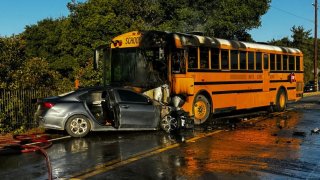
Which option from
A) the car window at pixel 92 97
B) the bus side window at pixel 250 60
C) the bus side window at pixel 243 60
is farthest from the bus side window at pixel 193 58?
the bus side window at pixel 250 60

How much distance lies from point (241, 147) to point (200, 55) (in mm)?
5201

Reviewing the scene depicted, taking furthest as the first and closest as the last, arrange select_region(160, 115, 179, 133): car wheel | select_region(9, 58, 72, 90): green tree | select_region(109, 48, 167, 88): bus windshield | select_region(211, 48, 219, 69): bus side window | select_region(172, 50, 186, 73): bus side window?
select_region(9, 58, 72, 90): green tree → select_region(211, 48, 219, 69): bus side window → select_region(172, 50, 186, 73): bus side window → select_region(109, 48, 167, 88): bus windshield → select_region(160, 115, 179, 133): car wheel

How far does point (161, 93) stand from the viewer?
13922 mm

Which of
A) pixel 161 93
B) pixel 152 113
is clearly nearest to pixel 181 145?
pixel 152 113

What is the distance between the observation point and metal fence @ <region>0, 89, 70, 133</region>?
13.9 m

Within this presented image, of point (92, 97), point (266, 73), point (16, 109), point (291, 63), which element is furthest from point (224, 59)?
point (16, 109)

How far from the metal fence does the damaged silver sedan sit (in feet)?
5.74

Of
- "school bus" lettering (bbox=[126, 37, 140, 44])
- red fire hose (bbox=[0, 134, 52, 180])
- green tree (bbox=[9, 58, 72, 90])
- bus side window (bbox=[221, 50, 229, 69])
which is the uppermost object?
"school bus" lettering (bbox=[126, 37, 140, 44])

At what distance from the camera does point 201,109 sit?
15508 mm

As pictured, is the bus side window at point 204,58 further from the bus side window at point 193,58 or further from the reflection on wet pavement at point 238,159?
the reflection on wet pavement at point 238,159

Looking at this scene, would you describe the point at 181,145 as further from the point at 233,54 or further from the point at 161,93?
the point at 233,54

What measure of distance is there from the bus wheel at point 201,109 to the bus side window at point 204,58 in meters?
0.99

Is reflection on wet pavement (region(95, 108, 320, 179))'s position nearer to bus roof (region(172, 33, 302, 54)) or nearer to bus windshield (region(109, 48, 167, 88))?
bus windshield (region(109, 48, 167, 88))

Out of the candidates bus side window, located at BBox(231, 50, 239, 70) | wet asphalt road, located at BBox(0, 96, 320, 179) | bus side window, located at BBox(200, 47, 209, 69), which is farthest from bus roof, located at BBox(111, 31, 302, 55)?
wet asphalt road, located at BBox(0, 96, 320, 179)
